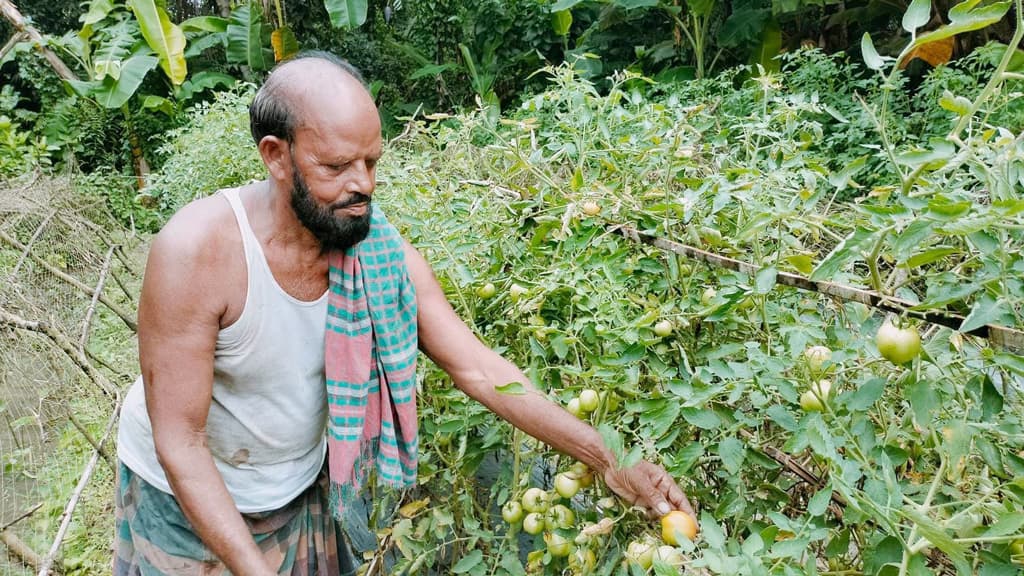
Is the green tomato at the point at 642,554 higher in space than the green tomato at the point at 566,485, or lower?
higher

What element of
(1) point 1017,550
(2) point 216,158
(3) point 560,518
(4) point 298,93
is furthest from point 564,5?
(1) point 1017,550

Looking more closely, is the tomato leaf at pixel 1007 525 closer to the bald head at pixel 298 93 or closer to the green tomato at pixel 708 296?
the green tomato at pixel 708 296

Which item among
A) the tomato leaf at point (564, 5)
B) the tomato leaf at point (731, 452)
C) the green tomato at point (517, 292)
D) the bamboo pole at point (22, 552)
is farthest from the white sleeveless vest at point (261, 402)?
the tomato leaf at point (564, 5)

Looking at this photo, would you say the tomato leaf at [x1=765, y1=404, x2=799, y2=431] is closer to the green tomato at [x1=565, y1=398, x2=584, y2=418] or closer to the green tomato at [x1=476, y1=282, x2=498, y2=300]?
the green tomato at [x1=565, y1=398, x2=584, y2=418]

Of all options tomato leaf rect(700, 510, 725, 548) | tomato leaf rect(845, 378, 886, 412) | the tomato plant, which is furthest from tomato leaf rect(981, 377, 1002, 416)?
tomato leaf rect(700, 510, 725, 548)

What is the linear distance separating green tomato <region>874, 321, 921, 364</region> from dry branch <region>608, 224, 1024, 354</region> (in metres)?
0.02

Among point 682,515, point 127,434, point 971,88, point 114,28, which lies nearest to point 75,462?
point 127,434

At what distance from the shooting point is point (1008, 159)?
0.91 metres

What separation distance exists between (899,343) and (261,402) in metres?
1.29

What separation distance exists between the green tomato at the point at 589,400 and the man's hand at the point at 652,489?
12 centimetres

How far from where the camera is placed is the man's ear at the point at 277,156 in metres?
1.50

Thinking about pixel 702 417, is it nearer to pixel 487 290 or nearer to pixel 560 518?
pixel 560 518

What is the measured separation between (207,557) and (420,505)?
52 centimetres

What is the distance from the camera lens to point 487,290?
5.23 ft
